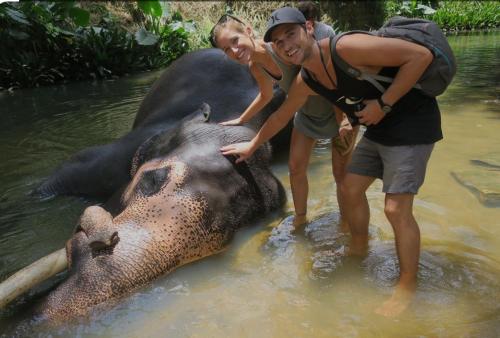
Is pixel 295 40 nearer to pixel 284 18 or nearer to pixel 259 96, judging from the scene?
pixel 284 18

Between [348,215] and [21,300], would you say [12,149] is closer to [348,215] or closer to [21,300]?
[21,300]

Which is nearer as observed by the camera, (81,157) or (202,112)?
(202,112)

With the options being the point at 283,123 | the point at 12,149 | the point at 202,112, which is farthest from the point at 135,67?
the point at 283,123

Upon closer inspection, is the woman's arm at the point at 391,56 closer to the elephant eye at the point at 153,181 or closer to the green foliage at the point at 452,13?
the elephant eye at the point at 153,181

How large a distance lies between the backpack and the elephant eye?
160 cm

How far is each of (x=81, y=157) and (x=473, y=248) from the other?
134 inches

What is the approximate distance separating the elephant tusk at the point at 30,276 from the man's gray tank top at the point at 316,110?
1719 millimetres

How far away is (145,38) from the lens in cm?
1294

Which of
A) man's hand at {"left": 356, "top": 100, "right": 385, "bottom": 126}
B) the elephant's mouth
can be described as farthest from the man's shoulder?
the elephant's mouth

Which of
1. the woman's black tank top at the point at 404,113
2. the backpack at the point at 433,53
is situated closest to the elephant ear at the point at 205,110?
the woman's black tank top at the point at 404,113

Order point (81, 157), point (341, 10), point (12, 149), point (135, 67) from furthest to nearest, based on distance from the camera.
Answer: point (341, 10) < point (135, 67) < point (12, 149) < point (81, 157)

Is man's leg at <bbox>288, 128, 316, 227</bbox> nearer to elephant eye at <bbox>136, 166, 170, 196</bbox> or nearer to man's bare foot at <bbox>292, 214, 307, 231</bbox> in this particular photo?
man's bare foot at <bbox>292, 214, 307, 231</bbox>

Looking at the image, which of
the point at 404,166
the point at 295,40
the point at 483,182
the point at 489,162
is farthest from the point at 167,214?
the point at 489,162

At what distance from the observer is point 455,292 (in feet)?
9.17
